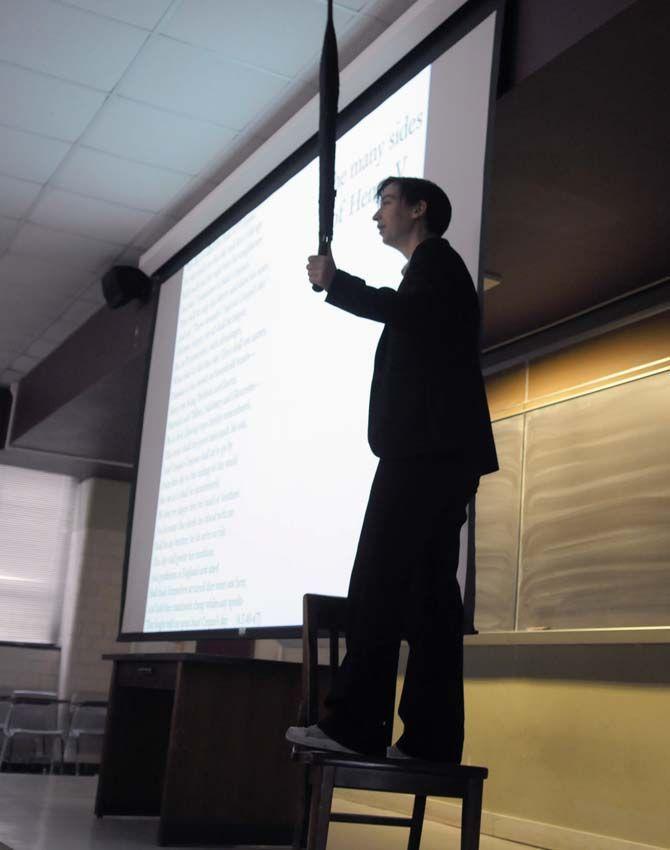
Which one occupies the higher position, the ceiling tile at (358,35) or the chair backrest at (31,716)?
the ceiling tile at (358,35)

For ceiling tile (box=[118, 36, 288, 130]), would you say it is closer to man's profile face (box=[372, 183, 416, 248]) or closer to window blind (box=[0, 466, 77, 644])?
man's profile face (box=[372, 183, 416, 248])

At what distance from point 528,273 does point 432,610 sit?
2.62 meters

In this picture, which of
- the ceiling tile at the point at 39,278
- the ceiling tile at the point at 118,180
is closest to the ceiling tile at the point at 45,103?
the ceiling tile at the point at 118,180

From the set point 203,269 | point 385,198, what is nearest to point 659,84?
point 385,198

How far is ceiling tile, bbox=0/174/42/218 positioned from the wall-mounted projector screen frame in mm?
672

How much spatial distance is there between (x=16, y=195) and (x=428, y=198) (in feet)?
10.6

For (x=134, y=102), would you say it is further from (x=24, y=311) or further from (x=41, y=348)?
(x=41, y=348)

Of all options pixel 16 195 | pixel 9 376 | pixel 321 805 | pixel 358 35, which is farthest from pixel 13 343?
pixel 321 805

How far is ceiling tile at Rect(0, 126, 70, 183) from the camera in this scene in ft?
14.7

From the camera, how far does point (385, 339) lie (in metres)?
2.17

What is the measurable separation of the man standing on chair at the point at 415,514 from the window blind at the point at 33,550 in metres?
7.25

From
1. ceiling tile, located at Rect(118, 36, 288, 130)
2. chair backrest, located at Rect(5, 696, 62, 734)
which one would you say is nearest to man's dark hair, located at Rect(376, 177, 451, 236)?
ceiling tile, located at Rect(118, 36, 288, 130)

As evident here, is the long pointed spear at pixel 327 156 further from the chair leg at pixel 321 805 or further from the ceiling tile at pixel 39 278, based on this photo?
the ceiling tile at pixel 39 278

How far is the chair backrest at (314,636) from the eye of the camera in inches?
90.4
